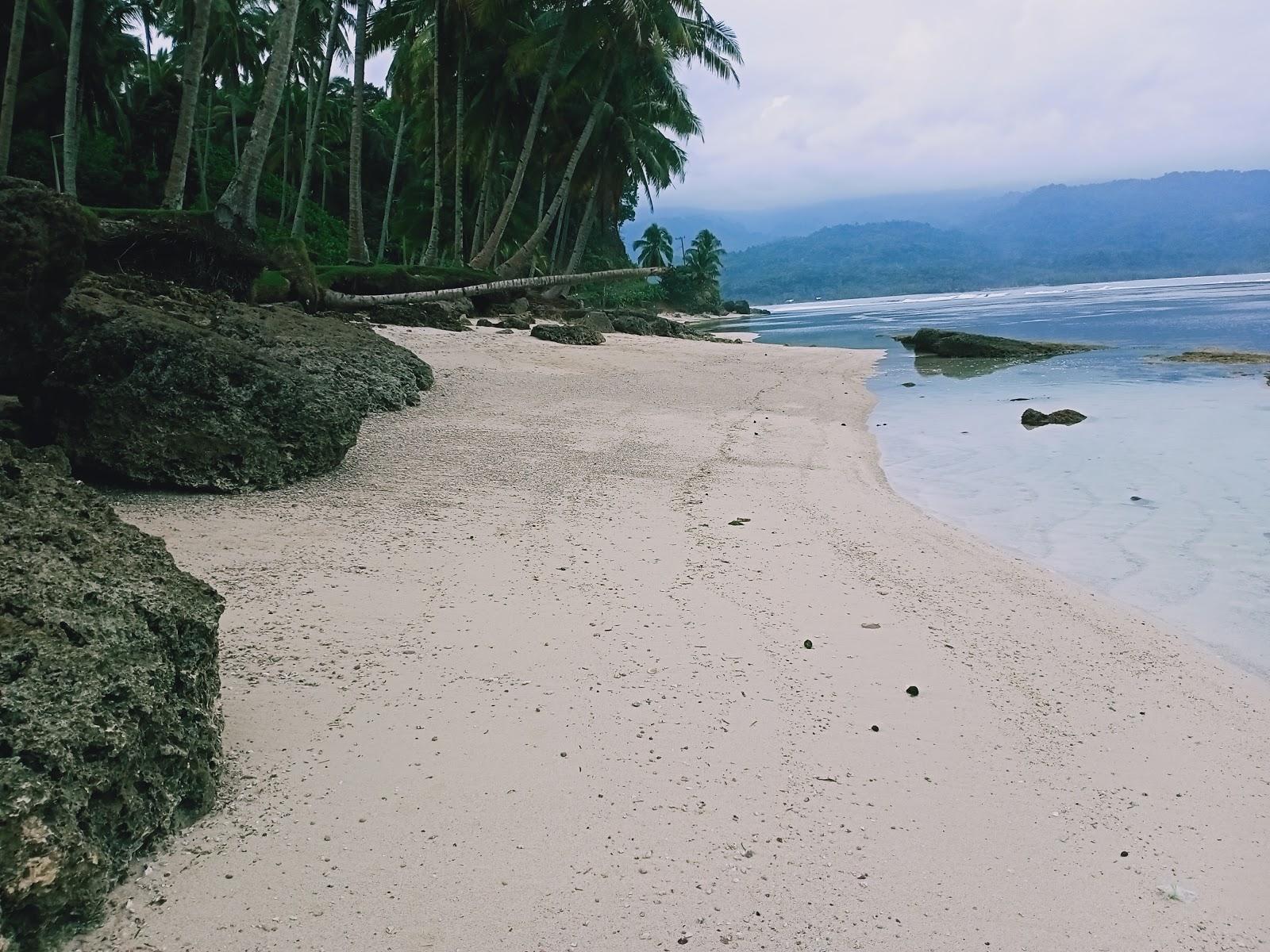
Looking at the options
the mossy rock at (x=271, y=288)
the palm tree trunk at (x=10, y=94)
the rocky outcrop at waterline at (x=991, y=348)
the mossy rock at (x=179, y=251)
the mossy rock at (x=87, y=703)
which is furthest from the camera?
the rocky outcrop at waterline at (x=991, y=348)

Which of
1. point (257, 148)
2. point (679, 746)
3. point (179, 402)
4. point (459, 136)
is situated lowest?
point (679, 746)

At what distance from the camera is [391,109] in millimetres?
37281

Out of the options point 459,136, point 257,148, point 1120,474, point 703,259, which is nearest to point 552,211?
point 459,136

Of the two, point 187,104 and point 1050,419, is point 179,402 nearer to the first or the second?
point 187,104

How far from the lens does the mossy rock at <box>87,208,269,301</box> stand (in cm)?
889

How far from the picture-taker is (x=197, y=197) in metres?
29.2

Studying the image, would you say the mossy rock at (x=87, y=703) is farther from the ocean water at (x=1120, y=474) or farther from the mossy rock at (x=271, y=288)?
the mossy rock at (x=271, y=288)

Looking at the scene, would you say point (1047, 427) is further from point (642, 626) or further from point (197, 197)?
point (197, 197)

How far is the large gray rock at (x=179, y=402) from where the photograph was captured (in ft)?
15.9

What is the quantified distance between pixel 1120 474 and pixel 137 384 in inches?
340

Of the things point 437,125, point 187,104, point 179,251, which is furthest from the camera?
point 437,125

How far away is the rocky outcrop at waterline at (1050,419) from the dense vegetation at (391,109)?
42.7 feet

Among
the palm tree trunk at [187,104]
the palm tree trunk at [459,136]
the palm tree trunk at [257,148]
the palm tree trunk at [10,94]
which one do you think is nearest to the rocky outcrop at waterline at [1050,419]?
the palm tree trunk at [257,148]

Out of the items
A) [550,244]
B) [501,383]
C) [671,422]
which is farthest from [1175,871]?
[550,244]
